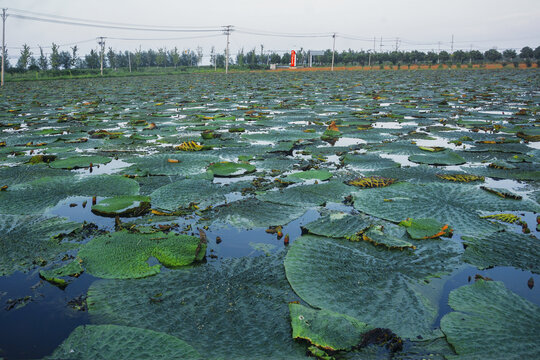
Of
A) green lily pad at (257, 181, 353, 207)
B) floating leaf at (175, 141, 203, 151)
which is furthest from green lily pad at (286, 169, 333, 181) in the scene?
floating leaf at (175, 141, 203, 151)

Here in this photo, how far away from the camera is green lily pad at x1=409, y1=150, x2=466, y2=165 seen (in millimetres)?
3010

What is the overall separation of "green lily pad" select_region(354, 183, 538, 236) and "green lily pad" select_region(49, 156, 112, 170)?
89.1 inches

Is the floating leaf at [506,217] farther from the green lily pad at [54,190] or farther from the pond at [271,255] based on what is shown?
the green lily pad at [54,190]

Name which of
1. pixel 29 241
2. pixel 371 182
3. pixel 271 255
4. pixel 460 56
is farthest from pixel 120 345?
pixel 460 56

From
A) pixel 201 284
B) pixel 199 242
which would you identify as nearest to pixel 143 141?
pixel 199 242

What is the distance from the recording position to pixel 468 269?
1463mm

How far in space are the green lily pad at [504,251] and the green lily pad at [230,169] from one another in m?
1.64

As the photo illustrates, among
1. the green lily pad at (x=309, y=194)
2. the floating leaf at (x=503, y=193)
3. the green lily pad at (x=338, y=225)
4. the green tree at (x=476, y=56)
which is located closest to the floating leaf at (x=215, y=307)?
the green lily pad at (x=338, y=225)

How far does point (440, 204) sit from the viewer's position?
6.82ft

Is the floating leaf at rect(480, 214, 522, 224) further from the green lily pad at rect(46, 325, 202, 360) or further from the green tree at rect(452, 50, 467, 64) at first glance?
the green tree at rect(452, 50, 467, 64)

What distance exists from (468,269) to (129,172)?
238 cm

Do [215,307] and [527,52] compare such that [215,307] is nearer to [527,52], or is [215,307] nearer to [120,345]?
[120,345]

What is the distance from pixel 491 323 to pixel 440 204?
1.05 meters

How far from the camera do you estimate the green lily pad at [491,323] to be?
1.00m
